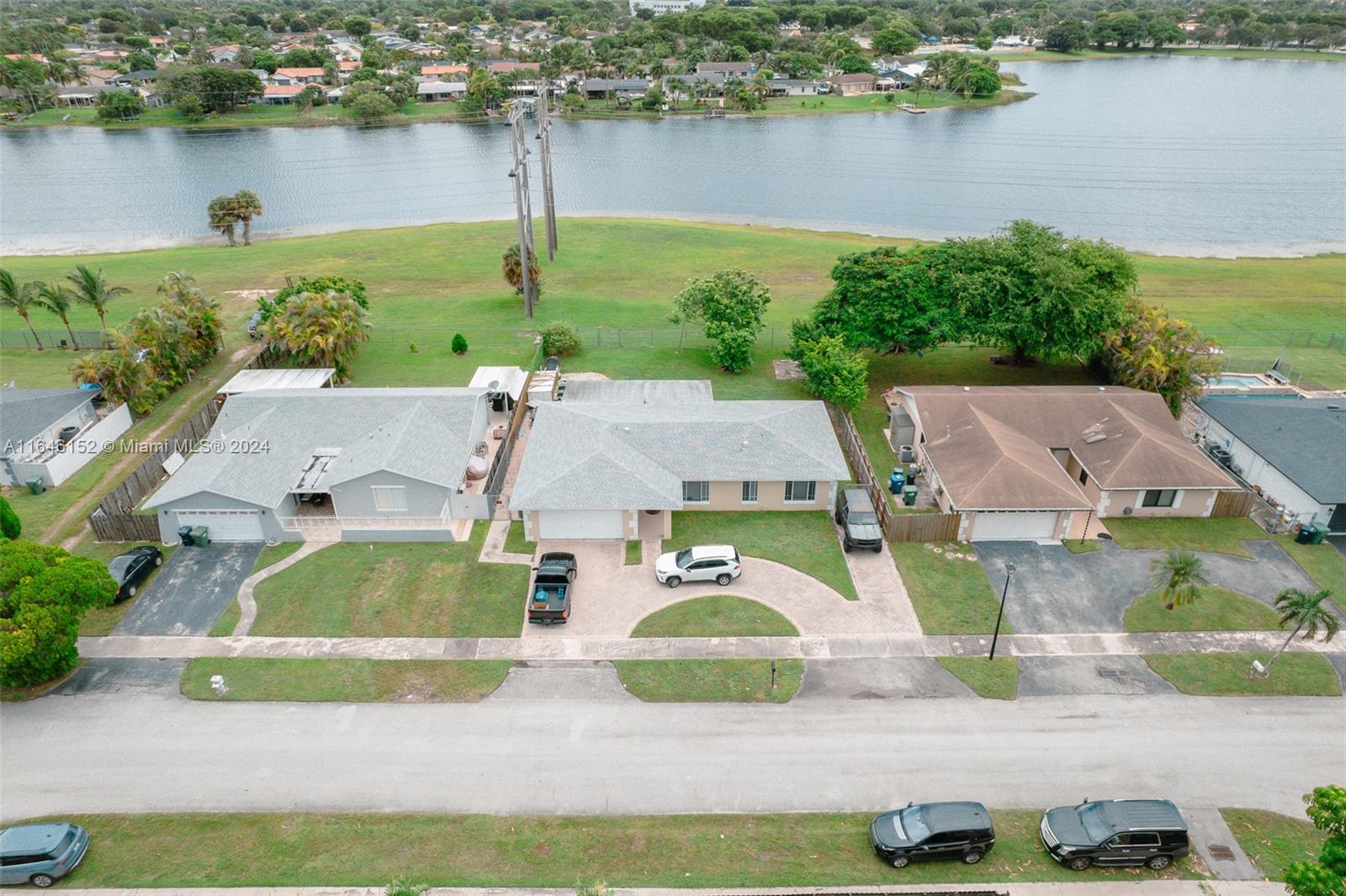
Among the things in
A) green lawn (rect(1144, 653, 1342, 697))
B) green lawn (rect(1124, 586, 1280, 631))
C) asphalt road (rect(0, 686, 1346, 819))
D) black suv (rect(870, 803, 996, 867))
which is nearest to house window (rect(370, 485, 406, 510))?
asphalt road (rect(0, 686, 1346, 819))

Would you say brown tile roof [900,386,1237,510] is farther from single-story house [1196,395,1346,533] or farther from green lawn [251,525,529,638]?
green lawn [251,525,529,638]

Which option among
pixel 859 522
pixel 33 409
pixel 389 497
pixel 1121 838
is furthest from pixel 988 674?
pixel 33 409

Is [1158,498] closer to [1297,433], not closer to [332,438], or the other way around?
[1297,433]

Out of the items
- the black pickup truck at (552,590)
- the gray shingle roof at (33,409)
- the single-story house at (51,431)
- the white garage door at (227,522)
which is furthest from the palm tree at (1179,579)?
the gray shingle roof at (33,409)

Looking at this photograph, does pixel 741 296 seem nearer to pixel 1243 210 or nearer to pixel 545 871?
pixel 545 871

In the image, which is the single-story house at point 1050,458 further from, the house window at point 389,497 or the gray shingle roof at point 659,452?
the house window at point 389,497

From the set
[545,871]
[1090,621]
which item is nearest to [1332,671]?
[1090,621]
